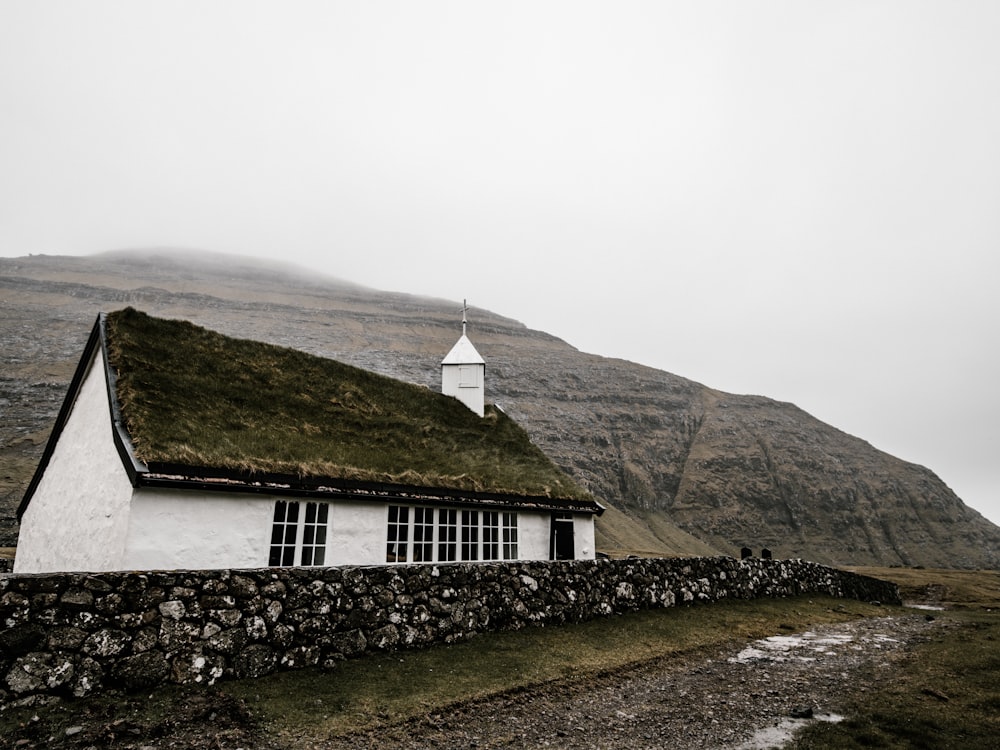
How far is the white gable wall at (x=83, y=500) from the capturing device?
13641mm

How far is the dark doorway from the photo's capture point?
21.7m

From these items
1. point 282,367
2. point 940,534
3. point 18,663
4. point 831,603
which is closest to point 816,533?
point 940,534

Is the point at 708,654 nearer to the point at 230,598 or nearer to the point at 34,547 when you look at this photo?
the point at 230,598

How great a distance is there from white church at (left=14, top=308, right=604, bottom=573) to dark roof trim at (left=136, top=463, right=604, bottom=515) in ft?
0.14

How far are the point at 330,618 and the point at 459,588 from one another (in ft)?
9.17

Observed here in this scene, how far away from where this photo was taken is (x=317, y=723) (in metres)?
7.64

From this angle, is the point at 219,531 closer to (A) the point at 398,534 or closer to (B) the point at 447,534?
(A) the point at 398,534

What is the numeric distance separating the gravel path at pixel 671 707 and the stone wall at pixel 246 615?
2.51 metres

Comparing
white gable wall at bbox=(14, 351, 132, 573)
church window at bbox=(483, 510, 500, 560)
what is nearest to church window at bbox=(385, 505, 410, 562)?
church window at bbox=(483, 510, 500, 560)

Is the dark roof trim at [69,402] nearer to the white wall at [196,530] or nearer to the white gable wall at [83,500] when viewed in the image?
the white gable wall at [83,500]

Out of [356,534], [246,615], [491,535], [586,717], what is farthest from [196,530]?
[586,717]

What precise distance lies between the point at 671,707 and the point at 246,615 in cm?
637

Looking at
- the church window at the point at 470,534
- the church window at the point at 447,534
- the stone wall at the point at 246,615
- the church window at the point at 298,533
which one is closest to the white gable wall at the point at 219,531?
the church window at the point at 298,533

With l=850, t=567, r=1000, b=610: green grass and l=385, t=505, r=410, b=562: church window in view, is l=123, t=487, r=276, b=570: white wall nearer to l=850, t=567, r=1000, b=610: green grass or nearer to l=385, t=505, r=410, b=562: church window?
l=385, t=505, r=410, b=562: church window
